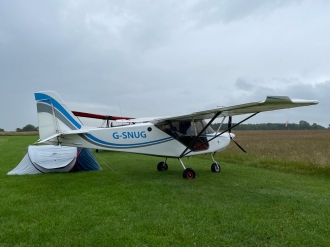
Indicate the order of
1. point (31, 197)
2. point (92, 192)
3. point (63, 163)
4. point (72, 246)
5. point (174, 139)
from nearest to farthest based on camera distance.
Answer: point (72, 246) → point (31, 197) → point (92, 192) → point (174, 139) → point (63, 163)

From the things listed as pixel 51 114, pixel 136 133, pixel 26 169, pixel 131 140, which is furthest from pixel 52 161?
pixel 136 133

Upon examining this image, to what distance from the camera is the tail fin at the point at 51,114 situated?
26.6 ft

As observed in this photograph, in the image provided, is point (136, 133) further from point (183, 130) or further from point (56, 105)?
point (56, 105)

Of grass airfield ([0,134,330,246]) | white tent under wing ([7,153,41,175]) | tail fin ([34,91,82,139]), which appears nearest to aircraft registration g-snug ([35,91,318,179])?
tail fin ([34,91,82,139])

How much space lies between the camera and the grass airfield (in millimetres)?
3832

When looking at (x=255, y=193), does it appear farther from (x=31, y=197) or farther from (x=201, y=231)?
(x=31, y=197)

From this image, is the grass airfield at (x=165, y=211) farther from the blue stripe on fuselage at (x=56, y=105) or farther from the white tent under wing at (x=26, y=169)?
the blue stripe on fuselage at (x=56, y=105)

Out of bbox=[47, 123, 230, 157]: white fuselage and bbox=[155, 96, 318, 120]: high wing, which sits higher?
bbox=[155, 96, 318, 120]: high wing

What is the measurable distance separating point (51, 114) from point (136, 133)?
2.72 m

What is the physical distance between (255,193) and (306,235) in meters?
2.44

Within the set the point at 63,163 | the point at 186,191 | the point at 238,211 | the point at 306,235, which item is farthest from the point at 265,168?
the point at 63,163

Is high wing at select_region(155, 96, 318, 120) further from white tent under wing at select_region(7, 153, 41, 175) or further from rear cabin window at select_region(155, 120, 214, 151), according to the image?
white tent under wing at select_region(7, 153, 41, 175)

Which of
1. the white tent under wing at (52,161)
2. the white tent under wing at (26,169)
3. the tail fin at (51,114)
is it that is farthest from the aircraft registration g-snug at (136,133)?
the white tent under wing at (26,169)

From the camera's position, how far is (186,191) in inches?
260
